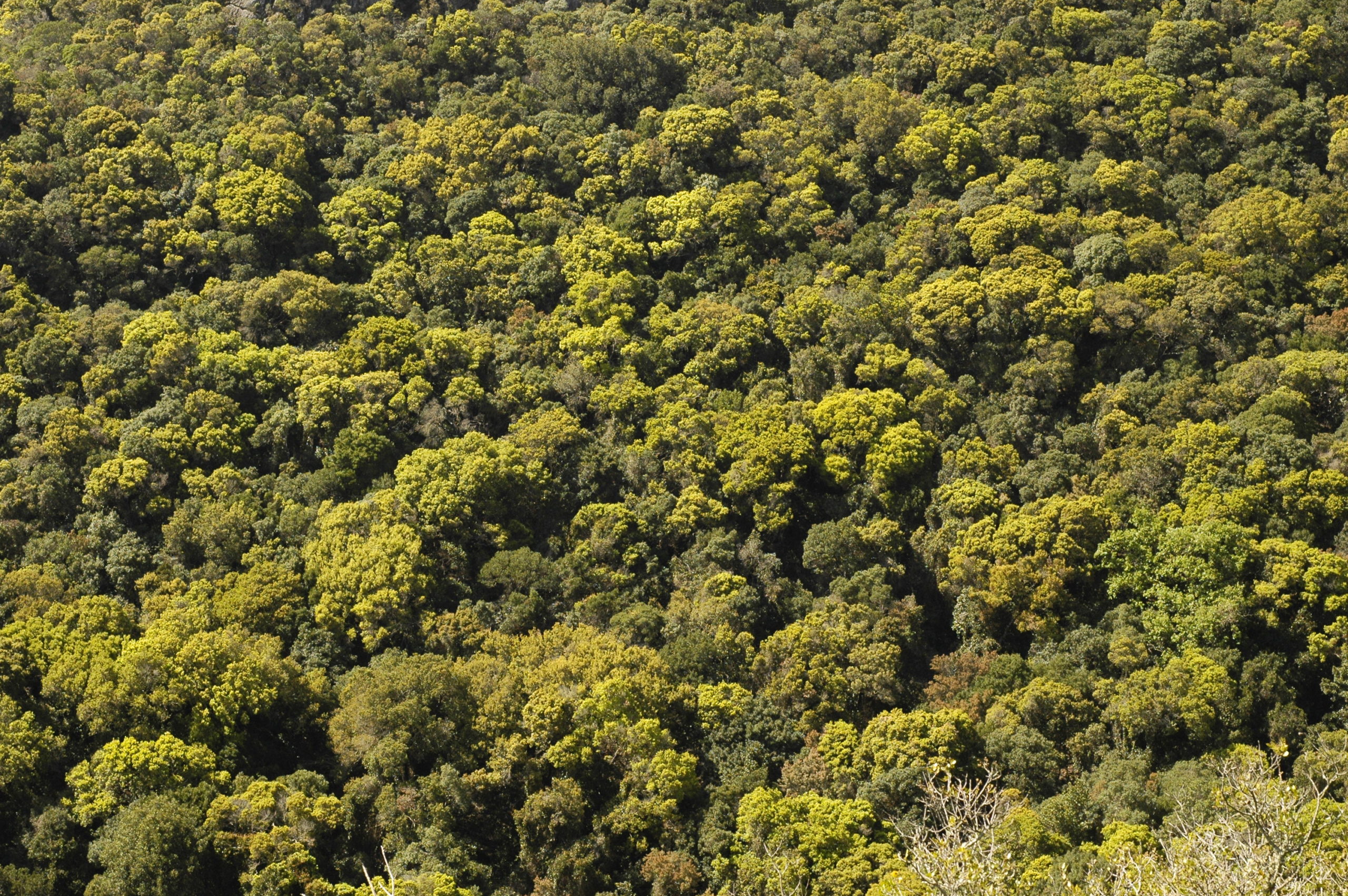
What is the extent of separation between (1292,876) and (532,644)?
3221 cm

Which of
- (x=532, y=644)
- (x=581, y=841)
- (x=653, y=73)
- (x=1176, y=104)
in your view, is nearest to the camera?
(x=581, y=841)

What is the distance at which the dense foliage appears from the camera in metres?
45.5

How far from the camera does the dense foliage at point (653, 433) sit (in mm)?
45531

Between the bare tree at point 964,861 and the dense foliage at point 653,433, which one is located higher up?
the bare tree at point 964,861

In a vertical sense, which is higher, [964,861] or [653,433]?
[964,861]

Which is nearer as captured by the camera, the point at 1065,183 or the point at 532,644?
the point at 532,644

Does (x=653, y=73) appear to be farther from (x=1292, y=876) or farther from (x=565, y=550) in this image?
(x=1292, y=876)

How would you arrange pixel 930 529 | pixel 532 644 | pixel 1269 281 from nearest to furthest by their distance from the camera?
pixel 532 644 < pixel 930 529 < pixel 1269 281

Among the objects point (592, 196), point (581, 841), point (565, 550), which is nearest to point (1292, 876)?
point (581, 841)

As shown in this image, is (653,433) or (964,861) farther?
(653,433)

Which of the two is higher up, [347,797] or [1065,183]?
[1065,183]

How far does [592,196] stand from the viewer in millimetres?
74875

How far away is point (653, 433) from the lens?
198 ft

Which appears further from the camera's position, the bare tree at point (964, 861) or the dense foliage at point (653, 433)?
the dense foliage at point (653, 433)
